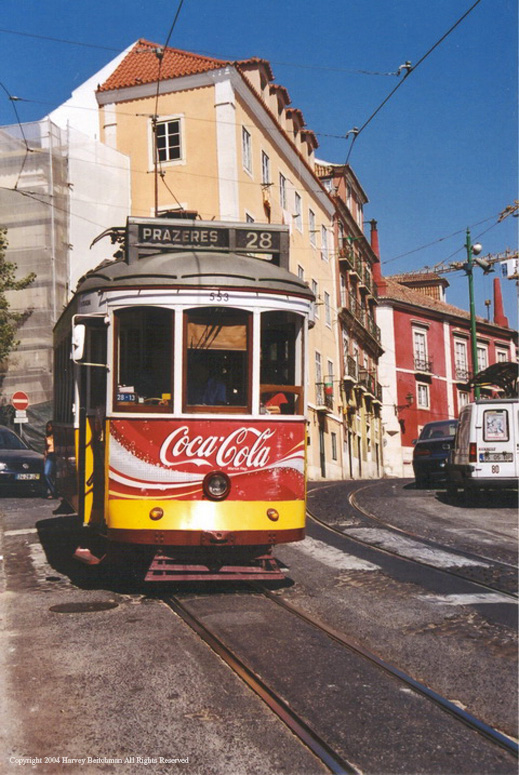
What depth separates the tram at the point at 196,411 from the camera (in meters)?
7.66

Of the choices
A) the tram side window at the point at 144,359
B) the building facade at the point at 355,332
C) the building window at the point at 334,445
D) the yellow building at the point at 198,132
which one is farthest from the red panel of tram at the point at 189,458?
the building facade at the point at 355,332

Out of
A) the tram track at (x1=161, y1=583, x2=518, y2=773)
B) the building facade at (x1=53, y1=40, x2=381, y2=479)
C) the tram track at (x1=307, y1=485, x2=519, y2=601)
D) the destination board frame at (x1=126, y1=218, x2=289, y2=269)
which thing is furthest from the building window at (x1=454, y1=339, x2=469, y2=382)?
the tram track at (x1=161, y1=583, x2=518, y2=773)

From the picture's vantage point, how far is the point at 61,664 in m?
A: 5.69

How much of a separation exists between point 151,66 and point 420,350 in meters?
27.1

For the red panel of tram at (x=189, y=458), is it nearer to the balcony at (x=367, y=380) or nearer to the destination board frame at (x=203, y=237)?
the destination board frame at (x=203, y=237)

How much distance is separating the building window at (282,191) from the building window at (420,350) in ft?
65.2

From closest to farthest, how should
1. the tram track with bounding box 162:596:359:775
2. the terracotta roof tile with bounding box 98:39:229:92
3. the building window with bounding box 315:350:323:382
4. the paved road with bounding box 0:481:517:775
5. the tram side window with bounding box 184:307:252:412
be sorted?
the tram track with bounding box 162:596:359:775
the paved road with bounding box 0:481:517:775
the tram side window with bounding box 184:307:252:412
the terracotta roof tile with bounding box 98:39:229:92
the building window with bounding box 315:350:323:382

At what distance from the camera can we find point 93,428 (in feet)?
27.8

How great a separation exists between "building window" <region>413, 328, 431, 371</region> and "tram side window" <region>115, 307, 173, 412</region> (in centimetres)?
4423

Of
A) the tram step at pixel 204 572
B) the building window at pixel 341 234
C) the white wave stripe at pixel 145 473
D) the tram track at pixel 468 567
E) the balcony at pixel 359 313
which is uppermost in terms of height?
the building window at pixel 341 234

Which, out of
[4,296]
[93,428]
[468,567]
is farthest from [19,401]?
[468,567]

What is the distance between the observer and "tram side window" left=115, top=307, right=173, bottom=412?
25.6ft

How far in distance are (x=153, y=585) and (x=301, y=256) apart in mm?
28260

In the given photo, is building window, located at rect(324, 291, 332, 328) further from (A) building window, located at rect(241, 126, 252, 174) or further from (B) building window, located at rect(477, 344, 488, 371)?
(B) building window, located at rect(477, 344, 488, 371)
